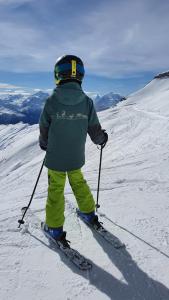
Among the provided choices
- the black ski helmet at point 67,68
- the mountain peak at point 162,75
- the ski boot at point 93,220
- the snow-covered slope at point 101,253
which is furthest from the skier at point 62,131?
the mountain peak at point 162,75

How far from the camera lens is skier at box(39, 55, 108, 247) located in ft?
15.2

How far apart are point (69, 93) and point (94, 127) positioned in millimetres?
811

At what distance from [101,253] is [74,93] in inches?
94.4

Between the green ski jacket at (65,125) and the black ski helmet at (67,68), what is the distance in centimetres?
10

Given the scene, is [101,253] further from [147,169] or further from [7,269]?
[147,169]

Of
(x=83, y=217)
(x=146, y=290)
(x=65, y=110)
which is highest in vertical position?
(x=65, y=110)

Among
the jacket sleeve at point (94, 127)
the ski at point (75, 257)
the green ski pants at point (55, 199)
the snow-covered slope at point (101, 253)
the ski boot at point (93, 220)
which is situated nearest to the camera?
the snow-covered slope at point (101, 253)

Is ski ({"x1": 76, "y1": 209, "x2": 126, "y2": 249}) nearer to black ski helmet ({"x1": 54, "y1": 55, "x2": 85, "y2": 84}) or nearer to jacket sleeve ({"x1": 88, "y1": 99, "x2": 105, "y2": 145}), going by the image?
jacket sleeve ({"x1": 88, "y1": 99, "x2": 105, "y2": 145})

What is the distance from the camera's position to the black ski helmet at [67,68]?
4605mm

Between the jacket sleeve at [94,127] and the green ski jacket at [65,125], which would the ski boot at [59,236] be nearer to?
the green ski jacket at [65,125]

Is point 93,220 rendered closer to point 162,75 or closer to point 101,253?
point 101,253

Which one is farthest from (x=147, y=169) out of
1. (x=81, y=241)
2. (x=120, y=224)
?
(x=81, y=241)

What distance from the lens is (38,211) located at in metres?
6.05

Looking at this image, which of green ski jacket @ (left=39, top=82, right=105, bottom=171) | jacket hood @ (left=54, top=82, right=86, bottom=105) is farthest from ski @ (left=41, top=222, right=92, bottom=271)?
jacket hood @ (left=54, top=82, right=86, bottom=105)
